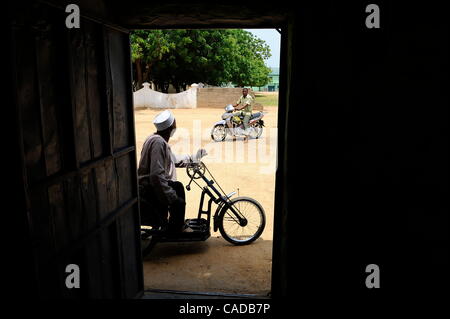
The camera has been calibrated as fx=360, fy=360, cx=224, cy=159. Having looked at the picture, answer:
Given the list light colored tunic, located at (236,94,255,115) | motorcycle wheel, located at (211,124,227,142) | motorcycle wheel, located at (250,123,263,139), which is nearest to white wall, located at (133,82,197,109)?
light colored tunic, located at (236,94,255,115)

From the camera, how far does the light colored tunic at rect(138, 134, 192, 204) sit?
13.5 ft

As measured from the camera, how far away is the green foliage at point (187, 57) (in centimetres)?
2191

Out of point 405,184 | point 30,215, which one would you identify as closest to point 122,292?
point 30,215

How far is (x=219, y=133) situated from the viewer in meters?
12.2

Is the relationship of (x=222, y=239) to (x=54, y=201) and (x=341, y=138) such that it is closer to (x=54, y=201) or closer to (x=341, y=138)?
(x=341, y=138)

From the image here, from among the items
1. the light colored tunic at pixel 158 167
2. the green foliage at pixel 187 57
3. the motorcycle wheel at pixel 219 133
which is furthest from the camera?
the green foliage at pixel 187 57

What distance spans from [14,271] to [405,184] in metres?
2.45

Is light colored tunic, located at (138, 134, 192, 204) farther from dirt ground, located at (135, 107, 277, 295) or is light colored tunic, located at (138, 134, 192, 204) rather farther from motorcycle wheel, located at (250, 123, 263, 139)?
motorcycle wheel, located at (250, 123, 263, 139)

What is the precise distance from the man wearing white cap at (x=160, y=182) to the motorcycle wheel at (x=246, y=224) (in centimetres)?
63

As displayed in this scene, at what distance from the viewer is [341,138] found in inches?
102

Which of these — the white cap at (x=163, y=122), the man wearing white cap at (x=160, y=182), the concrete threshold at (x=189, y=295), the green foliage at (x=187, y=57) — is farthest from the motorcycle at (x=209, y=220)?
the green foliage at (x=187, y=57)

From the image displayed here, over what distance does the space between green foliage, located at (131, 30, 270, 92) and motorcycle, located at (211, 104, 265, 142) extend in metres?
10.8

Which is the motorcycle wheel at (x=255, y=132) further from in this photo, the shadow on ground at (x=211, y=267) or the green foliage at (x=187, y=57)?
the green foliage at (x=187, y=57)

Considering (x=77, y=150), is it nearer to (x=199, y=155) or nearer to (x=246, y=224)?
(x=199, y=155)
